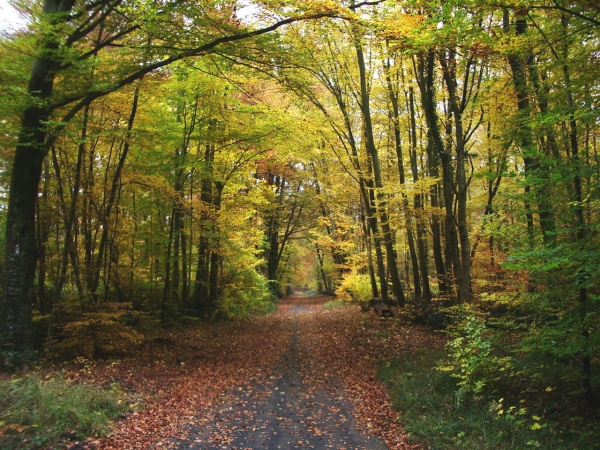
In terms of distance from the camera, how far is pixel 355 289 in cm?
2316

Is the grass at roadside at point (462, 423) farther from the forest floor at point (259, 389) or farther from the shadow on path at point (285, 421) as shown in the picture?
the shadow on path at point (285, 421)

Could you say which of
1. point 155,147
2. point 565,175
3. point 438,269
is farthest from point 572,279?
point 155,147

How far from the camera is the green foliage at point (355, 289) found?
22672mm

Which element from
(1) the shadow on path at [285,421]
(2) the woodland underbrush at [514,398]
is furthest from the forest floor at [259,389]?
(2) the woodland underbrush at [514,398]

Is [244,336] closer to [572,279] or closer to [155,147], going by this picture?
[155,147]

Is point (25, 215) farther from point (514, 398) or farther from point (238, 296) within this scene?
point (238, 296)

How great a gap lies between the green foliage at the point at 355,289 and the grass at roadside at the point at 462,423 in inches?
573

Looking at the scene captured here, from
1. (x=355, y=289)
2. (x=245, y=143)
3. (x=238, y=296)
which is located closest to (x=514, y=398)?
(x=245, y=143)

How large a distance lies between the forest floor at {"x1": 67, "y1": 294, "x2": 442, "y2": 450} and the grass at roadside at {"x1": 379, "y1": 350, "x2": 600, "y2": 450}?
0.33m

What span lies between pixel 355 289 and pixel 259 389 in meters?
15.4

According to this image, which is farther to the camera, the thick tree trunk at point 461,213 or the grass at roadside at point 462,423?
the thick tree trunk at point 461,213

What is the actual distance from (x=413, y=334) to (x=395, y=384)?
4.54 meters

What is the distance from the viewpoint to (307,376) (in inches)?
368

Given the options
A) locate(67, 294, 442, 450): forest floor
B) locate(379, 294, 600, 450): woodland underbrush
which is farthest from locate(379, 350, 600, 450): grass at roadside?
locate(67, 294, 442, 450): forest floor
